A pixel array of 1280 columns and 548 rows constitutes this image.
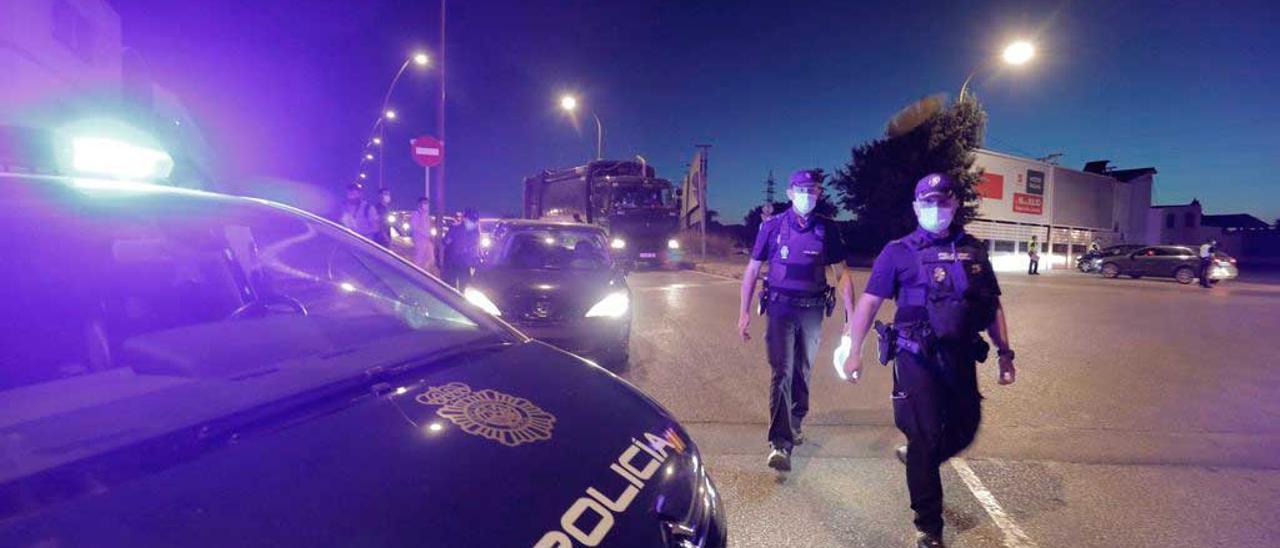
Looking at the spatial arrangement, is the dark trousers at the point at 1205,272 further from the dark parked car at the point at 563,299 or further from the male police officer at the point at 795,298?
the male police officer at the point at 795,298

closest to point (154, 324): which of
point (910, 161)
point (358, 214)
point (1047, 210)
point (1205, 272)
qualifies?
point (358, 214)

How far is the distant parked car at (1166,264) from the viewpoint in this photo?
21500mm

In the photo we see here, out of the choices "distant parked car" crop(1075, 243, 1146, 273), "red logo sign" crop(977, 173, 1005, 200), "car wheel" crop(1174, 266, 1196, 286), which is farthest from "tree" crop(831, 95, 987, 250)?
"car wheel" crop(1174, 266, 1196, 286)

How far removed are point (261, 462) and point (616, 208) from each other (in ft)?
65.1

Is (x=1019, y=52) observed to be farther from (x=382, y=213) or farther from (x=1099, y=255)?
(x=1099, y=255)

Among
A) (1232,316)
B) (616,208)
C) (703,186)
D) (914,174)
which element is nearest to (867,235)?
(914,174)

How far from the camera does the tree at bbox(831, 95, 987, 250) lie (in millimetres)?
32188

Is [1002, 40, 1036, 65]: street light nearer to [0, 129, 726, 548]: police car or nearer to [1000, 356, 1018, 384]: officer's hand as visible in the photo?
[1000, 356, 1018, 384]: officer's hand

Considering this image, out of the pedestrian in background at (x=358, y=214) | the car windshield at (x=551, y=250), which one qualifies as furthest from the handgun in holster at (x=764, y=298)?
the pedestrian in background at (x=358, y=214)

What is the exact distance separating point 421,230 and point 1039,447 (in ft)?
28.8

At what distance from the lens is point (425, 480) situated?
131 centimetres

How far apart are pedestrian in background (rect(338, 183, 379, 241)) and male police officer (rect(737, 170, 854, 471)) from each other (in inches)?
247

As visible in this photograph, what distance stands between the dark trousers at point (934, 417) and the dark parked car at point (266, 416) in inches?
54.0

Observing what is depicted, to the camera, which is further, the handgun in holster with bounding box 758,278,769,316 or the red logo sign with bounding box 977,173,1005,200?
the red logo sign with bounding box 977,173,1005,200
